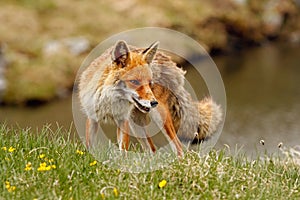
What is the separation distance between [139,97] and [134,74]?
0.25 metres

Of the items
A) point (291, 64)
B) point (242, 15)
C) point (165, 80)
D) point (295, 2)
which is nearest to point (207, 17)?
point (242, 15)

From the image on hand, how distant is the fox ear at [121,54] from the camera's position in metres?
6.34

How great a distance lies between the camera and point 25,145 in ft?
20.9

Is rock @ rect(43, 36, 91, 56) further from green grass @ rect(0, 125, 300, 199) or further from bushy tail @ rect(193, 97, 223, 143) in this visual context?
green grass @ rect(0, 125, 300, 199)

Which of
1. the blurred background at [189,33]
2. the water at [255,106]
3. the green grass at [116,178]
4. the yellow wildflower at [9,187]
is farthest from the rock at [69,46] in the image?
the yellow wildflower at [9,187]

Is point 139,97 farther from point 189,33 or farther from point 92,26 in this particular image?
point 189,33

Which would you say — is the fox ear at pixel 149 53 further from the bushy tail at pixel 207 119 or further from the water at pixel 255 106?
the water at pixel 255 106

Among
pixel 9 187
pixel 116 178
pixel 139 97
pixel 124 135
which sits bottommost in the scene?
pixel 9 187

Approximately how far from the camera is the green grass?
5531 millimetres

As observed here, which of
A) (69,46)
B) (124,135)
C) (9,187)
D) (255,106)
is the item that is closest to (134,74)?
(124,135)

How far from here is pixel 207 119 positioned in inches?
291

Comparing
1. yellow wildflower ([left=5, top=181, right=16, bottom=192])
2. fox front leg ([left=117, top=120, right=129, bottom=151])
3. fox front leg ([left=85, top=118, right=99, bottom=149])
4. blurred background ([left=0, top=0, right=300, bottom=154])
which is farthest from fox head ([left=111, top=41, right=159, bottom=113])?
blurred background ([left=0, top=0, right=300, bottom=154])

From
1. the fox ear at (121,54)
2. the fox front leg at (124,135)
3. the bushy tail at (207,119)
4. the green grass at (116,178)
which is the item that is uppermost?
the fox ear at (121,54)

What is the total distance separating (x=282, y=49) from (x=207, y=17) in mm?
4972
